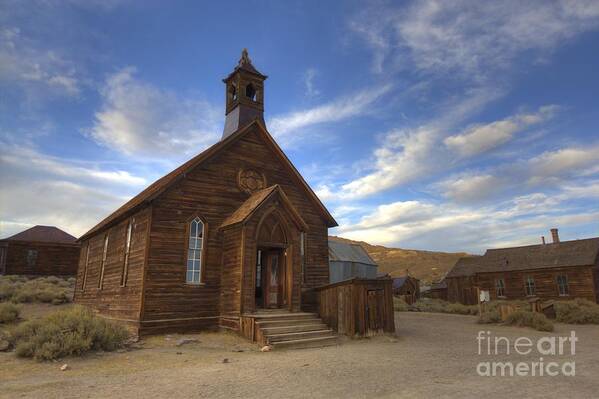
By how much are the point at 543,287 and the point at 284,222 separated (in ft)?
88.4

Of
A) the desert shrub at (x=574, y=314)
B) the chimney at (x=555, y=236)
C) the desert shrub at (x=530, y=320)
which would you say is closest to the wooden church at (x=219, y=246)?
the desert shrub at (x=530, y=320)

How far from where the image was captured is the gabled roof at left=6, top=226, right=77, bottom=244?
33781 millimetres

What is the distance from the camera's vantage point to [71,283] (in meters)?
30.0

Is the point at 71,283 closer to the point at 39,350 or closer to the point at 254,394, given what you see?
the point at 39,350

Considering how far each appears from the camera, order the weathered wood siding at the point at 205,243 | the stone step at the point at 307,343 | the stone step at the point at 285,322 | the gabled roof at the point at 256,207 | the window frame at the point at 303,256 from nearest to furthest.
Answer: the stone step at the point at 307,343 → the stone step at the point at 285,322 → the weathered wood siding at the point at 205,243 → the gabled roof at the point at 256,207 → the window frame at the point at 303,256

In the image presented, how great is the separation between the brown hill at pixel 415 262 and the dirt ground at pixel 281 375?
2581 inches

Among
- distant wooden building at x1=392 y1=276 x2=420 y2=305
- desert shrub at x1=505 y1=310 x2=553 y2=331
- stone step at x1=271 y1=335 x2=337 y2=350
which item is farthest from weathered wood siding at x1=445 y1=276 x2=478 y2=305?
stone step at x1=271 y1=335 x2=337 y2=350

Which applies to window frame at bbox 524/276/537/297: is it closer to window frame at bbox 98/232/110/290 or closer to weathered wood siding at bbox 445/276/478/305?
weathered wood siding at bbox 445/276/478/305

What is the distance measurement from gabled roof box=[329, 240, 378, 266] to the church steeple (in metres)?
20.4

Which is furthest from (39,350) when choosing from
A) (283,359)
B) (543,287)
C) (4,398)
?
(543,287)

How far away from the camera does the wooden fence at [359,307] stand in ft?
43.8

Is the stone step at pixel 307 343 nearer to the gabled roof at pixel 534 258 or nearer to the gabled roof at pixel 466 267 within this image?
the gabled roof at pixel 534 258

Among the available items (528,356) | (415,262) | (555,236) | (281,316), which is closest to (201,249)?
(281,316)

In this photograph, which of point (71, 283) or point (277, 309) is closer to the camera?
point (277, 309)
